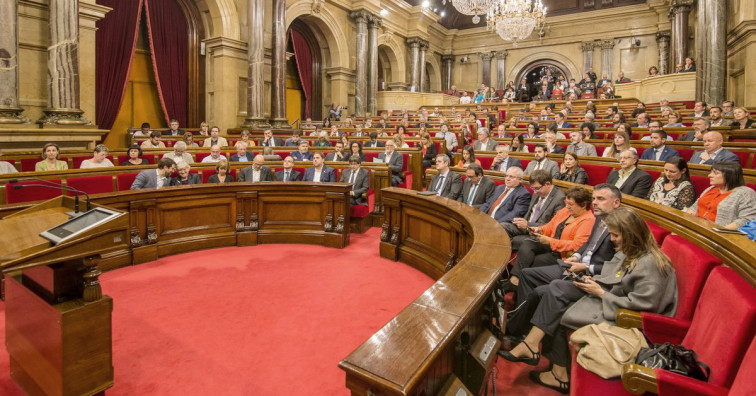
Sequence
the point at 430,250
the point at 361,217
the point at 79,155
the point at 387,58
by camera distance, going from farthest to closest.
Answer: the point at 387,58 < the point at 79,155 < the point at 361,217 < the point at 430,250

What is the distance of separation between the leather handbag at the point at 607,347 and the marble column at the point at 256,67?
369 inches

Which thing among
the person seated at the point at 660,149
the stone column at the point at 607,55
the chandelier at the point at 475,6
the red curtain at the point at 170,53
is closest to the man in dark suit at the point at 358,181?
the person seated at the point at 660,149

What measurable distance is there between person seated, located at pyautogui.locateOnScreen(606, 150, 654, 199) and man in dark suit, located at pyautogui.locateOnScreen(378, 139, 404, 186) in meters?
3.13

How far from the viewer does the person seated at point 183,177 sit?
16.0 feet

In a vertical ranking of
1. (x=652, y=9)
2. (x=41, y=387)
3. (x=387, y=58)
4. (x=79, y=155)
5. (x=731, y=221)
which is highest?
(x=652, y=9)

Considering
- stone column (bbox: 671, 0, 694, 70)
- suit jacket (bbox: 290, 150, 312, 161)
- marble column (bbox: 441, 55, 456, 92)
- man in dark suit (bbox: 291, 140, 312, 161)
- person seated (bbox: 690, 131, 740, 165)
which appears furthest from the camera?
marble column (bbox: 441, 55, 456, 92)

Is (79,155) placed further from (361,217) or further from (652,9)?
(652,9)

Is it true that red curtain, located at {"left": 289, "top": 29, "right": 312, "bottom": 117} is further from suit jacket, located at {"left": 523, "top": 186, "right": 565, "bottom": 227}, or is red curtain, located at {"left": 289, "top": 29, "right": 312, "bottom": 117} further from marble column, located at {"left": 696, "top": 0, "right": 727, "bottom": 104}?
suit jacket, located at {"left": 523, "top": 186, "right": 565, "bottom": 227}

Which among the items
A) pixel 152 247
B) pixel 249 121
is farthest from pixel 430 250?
pixel 249 121

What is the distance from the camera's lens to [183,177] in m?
4.93

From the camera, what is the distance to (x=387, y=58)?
59.0ft

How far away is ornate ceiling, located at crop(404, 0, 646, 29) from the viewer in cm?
1778

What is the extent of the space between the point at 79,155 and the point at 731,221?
24.0 feet

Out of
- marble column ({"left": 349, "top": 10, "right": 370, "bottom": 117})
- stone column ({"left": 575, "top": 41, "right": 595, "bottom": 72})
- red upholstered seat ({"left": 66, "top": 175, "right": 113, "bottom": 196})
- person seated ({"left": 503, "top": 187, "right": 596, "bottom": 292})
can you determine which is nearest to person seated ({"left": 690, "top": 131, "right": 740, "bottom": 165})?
person seated ({"left": 503, "top": 187, "right": 596, "bottom": 292})
